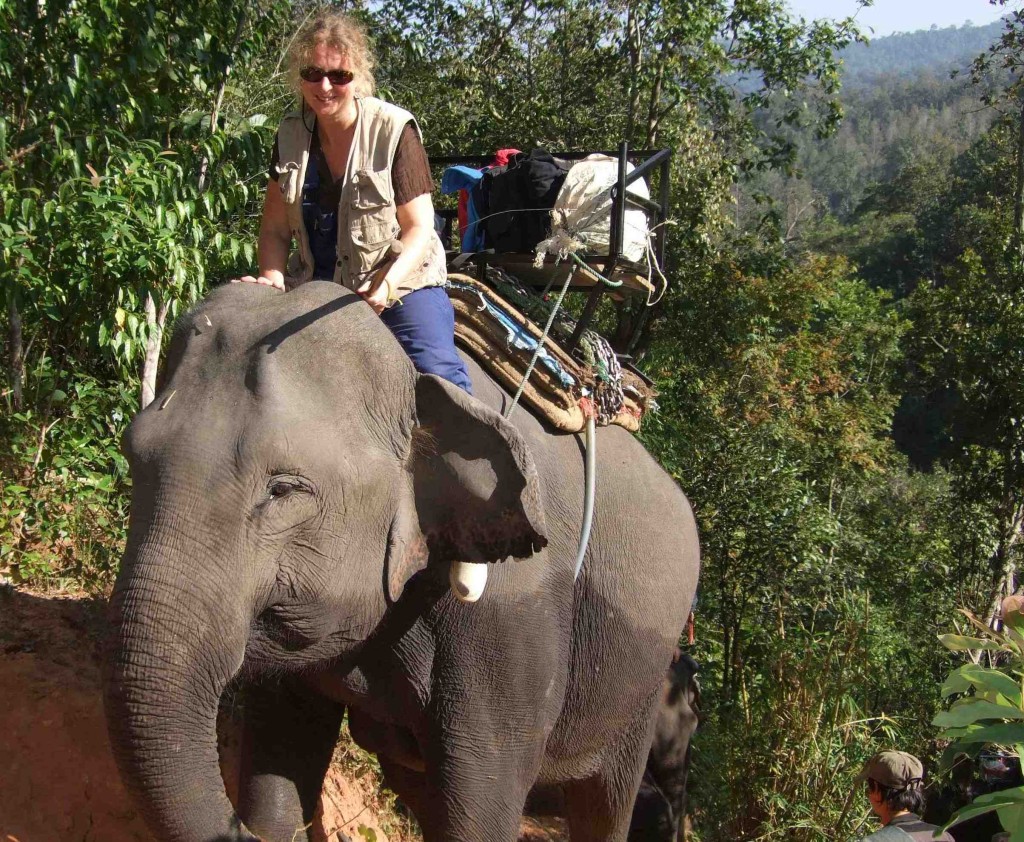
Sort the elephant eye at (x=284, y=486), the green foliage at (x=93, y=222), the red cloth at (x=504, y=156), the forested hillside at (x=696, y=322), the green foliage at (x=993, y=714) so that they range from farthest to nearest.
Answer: the forested hillside at (x=696, y=322) < the green foliage at (x=93, y=222) < the red cloth at (x=504, y=156) < the elephant eye at (x=284, y=486) < the green foliage at (x=993, y=714)

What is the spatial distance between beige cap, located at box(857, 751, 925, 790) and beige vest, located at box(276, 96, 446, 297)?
2436 millimetres

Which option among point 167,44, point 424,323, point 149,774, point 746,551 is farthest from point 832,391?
point 149,774

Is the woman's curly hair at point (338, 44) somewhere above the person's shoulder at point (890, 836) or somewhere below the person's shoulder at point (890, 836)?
above

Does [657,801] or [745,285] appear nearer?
[657,801]

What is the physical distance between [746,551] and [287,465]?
21.8ft

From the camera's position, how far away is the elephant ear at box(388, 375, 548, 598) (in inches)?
129

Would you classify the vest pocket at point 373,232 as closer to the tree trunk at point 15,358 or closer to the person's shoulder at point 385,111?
the person's shoulder at point 385,111

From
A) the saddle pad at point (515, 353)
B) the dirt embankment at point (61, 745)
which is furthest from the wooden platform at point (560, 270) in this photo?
the dirt embankment at point (61, 745)

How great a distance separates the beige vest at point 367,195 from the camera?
11.8ft

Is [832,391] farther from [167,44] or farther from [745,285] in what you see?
[167,44]

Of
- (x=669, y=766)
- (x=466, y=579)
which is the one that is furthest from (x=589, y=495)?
(x=669, y=766)

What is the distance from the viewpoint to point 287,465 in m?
2.89

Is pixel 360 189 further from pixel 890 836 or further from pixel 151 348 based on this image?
pixel 890 836

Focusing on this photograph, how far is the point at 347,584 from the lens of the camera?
307 cm
